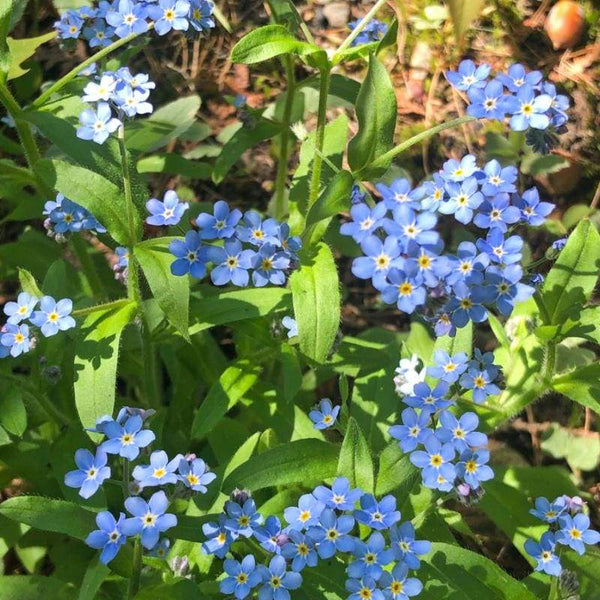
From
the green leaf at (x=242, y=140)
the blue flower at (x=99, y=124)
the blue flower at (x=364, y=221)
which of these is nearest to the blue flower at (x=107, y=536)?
the blue flower at (x=364, y=221)

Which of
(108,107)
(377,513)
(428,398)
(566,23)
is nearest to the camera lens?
(377,513)

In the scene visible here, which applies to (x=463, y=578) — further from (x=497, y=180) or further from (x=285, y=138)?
(x=285, y=138)

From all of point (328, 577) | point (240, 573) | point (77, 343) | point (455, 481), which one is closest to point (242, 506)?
point (240, 573)

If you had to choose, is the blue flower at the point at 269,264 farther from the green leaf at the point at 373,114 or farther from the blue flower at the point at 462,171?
the blue flower at the point at 462,171

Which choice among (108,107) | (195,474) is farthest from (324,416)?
(108,107)

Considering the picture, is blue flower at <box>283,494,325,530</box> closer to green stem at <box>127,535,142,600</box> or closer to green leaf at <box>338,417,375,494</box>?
green leaf at <box>338,417,375,494</box>

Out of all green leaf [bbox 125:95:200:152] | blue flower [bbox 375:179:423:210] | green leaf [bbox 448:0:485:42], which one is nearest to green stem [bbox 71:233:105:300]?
green leaf [bbox 125:95:200:152]
